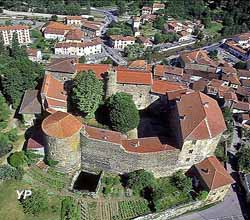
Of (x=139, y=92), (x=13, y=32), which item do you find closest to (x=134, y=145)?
(x=139, y=92)

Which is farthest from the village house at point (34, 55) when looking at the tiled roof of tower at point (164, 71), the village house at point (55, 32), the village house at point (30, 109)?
the tiled roof of tower at point (164, 71)

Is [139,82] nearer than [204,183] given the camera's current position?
No

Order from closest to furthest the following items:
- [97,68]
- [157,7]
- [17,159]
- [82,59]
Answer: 1. [17,159]
2. [97,68]
3. [82,59]
4. [157,7]

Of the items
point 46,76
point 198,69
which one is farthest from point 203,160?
point 198,69

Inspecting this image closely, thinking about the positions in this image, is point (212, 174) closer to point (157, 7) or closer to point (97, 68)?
point (97, 68)

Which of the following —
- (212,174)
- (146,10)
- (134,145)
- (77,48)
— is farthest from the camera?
(146,10)

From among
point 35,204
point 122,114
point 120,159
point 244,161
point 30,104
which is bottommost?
point 35,204

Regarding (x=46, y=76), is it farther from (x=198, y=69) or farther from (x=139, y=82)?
(x=198, y=69)
